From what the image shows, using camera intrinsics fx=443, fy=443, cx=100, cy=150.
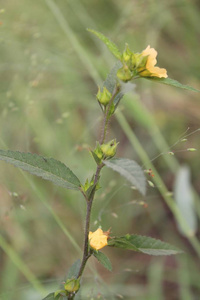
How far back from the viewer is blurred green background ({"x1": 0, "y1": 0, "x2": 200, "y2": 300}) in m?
1.60

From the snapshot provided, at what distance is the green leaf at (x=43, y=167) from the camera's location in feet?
2.38

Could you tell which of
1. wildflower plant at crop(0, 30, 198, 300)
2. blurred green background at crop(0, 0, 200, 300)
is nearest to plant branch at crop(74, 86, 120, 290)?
wildflower plant at crop(0, 30, 198, 300)

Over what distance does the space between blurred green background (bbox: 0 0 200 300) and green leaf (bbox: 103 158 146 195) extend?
0.68m

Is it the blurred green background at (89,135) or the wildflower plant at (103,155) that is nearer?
the wildflower plant at (103,155)

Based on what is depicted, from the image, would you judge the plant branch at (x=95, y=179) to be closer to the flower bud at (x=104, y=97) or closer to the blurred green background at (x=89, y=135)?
the flower bud at (x=104, y=97)

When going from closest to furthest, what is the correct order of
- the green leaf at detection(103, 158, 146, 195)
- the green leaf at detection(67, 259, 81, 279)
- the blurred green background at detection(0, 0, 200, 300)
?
the green leaf at detection(103, 158, 146, 195) → the green leaf at detection(67, 259, 81, 279) → the blurred green background at detection(0, 0, 200, 300)

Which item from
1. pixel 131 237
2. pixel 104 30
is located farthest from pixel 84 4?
pixel 131 237

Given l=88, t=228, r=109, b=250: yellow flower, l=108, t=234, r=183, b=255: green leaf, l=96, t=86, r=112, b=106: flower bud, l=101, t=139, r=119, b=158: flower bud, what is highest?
l=96, t=86, r=112, b=106: flower bud

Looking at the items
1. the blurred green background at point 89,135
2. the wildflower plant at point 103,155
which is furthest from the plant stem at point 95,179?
the blurred green background at point 89,135

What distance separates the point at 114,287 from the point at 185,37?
1380 millimetres

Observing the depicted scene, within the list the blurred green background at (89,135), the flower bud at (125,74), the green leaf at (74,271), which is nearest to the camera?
the flower bud at (125,74)

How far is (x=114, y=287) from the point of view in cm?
157

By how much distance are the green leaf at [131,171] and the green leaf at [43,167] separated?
0.08 meters

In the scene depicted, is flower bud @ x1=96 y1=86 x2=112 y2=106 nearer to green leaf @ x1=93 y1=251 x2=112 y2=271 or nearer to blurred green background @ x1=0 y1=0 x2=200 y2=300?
green leaf @ x1=93 y1=251 x2=112 y2=271
